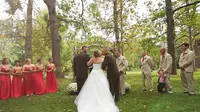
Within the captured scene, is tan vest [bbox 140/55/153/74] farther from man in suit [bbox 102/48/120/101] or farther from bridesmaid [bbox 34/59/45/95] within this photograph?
bridesmaid [bbox 34/59/45/95]

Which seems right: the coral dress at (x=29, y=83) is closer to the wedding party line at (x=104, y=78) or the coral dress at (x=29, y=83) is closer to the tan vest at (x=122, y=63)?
the wedding party line at (x=104, y=78)

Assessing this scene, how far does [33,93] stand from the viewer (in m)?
11.9

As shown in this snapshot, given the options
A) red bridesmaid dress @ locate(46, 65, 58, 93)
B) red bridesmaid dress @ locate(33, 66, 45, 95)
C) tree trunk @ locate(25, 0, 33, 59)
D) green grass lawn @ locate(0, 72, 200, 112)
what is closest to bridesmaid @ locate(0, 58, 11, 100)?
red bridesmaid dress @ locate(33, 66, 45, 95)

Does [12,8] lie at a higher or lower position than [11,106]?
higher

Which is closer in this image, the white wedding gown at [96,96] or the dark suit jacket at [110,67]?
the white wedding gown at [96,96]

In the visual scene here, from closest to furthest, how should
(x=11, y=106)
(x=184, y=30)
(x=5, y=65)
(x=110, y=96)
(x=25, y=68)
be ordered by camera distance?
1. (x=110, y=96)
2. (x=11, y=106)
3. (x=5, y=65)
4. (x=25, y=68)
5. (x=184, y=30)

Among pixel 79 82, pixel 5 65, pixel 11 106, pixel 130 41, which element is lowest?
pixel 11 106

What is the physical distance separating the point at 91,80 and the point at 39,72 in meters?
4.71

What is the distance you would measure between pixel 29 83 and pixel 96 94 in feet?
16.7

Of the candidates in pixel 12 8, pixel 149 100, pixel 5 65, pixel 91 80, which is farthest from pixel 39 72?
pixel 12 8

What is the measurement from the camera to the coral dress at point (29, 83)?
459 inches

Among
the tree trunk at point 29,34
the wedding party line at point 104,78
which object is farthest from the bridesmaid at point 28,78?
the tree trunk at point 29,34

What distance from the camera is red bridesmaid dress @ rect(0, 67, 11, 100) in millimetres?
10880

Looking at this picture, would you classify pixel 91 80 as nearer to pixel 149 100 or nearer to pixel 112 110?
pixel 112 110
